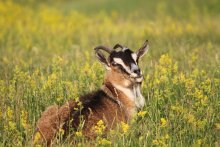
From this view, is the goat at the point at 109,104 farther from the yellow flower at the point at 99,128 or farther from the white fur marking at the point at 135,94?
the yellow flower at the point at 99,128

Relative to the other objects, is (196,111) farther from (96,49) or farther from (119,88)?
(96,49)

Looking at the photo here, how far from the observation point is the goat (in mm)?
8016

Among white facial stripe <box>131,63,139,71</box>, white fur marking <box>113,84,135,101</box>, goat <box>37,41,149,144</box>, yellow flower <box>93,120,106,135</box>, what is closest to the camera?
yellow flower <box>93,120,106,135</box>

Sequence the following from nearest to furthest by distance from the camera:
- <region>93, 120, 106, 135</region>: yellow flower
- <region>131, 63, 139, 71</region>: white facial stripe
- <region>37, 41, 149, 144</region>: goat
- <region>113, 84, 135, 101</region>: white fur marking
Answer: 1. <region>93, 120, 106, 135</region>: yellow flower
2. <region>37, 41, 149, 144</region>: goat
3. <region>131, 63, 139, 71</region>: white facial stripe
4. <region>113, 84, 135, 101</region>: white fur marking

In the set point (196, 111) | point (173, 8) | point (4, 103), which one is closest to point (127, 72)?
point (196, 111)

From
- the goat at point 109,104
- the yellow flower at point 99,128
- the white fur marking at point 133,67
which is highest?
the white fur marking at point 133,67

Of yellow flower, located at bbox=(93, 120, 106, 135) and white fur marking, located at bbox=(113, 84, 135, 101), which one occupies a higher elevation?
white fur marking, located at bbox=(113, 84, 135, 101)

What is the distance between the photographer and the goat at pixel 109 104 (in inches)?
316

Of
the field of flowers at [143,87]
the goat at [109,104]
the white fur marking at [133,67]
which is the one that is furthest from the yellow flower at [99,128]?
the white fur marking at [133,67]

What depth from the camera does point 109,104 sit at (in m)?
8.88

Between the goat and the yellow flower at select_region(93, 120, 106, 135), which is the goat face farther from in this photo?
the yellow flower at select_region(93, 120, 106, 135)

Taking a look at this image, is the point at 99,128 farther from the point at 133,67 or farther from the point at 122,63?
the point at 122,63

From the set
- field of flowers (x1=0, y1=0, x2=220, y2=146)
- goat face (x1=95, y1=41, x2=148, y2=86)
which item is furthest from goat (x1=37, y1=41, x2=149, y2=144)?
field of flowers (x1=0, y1=0, x2=220, y2=146)

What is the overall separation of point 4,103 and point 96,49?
175cm
